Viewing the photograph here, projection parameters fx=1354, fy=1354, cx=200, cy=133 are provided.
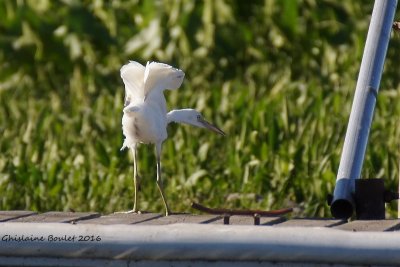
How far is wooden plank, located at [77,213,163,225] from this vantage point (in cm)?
476

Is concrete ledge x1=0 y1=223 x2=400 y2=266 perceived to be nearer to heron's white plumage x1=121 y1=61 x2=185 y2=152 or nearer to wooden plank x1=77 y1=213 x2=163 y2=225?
wooden plank x1=77 y1=213 x2=163 y2=225

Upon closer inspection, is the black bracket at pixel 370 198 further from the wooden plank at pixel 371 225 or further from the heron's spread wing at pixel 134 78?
the heron's spread wing at pixel 134 78

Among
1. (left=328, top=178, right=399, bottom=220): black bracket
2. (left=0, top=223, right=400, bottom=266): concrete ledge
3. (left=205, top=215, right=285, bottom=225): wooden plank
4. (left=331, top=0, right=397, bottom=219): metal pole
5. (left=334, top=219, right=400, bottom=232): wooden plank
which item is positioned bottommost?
(left=0, top=223, right=400, bottom=266): concrete ledge

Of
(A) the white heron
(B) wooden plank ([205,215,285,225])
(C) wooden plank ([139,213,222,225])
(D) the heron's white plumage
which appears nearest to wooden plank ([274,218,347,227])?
(B) wooden plank ([205,215,285,225])

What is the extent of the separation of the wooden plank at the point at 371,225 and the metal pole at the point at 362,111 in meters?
0.23

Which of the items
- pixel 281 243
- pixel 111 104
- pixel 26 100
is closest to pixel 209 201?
pixel 111 104

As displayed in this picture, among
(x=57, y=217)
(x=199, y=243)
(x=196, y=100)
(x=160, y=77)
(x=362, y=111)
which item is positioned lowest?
(x=199, y=243)

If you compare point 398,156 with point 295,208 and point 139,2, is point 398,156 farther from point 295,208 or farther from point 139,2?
point 139,2

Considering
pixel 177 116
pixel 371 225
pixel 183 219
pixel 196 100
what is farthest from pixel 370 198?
pixel 196 100

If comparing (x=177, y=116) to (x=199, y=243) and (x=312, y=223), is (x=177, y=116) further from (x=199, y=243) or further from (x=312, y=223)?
(x=199, y=243)

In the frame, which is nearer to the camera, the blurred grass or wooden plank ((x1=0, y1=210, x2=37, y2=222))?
wooden plank ((x1=0, y1=210, x2=37, y2=222))

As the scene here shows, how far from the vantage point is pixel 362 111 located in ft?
17.2

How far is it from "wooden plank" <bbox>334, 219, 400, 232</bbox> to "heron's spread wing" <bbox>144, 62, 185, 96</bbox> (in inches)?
40.4

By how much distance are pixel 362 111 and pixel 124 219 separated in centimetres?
104
